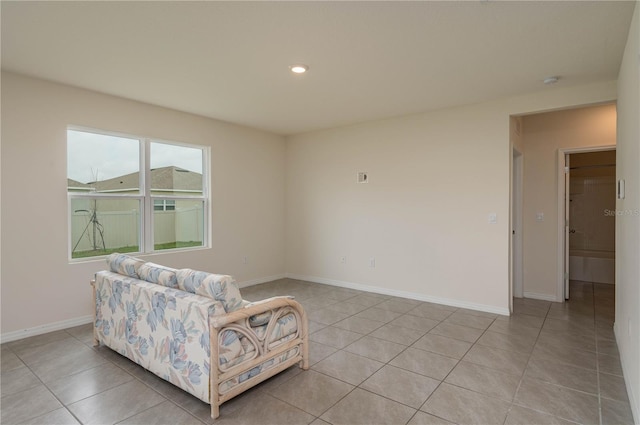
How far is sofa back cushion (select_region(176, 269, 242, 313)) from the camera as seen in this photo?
2168 millimetres

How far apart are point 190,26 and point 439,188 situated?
3429 millimetres

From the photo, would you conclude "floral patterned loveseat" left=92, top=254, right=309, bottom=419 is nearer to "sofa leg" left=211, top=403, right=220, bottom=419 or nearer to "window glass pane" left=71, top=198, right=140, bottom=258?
"sofa leg" left=211, top=403, right=220, bottom=419

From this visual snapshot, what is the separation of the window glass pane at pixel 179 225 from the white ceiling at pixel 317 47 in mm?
1454

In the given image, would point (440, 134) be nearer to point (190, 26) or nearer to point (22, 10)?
point (190, 26)

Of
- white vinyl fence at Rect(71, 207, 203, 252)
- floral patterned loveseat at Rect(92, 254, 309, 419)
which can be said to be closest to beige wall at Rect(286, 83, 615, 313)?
white vinyl fence at Rect(71, 207, 203, 252)

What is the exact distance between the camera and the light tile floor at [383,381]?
213 cm

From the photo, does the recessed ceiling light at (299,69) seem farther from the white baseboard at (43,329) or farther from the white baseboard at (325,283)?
the white baseboard at (43,329)

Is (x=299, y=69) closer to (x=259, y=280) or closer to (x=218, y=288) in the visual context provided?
(x=218, y=288)

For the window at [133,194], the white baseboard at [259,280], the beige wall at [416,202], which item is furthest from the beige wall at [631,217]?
the window at [133,194]

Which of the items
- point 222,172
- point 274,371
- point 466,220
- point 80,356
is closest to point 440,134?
point 466,220

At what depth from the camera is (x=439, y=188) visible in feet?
15.0

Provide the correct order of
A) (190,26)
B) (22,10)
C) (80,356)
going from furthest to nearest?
(80,356) → (190,26) → (22,10)

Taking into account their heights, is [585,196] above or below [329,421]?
above

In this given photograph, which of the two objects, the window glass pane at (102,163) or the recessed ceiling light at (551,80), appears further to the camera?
the window glass pane at (102,163)
